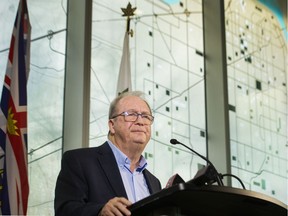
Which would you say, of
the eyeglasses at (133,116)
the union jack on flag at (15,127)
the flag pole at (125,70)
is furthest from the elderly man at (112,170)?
the flag pole at (125,70)

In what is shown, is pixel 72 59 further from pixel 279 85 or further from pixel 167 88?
pixel 279 85

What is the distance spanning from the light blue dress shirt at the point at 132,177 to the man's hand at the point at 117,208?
525 mm

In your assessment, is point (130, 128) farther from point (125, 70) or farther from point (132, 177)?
point (125, 70)

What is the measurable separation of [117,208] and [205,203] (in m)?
0.33

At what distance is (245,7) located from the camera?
7582mm

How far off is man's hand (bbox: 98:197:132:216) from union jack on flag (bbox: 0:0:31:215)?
177 cm

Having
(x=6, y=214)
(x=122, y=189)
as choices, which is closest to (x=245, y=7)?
(x=6, y=214)

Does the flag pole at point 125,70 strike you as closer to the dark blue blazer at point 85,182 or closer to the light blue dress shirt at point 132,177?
the light blue dress shirt at point 132,177

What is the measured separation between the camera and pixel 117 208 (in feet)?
6.91

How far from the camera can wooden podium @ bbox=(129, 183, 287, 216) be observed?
6.45 ft

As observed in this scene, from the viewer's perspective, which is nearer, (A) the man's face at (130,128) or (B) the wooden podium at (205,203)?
(B) the wooden podium at (205,203)

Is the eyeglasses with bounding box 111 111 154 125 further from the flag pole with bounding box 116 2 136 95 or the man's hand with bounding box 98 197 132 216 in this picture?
the flag pole with bounding box 116 2 136 95

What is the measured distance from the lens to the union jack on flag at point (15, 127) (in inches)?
150

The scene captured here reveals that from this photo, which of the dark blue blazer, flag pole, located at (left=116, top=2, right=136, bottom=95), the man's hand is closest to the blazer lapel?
the dark blue blazer
